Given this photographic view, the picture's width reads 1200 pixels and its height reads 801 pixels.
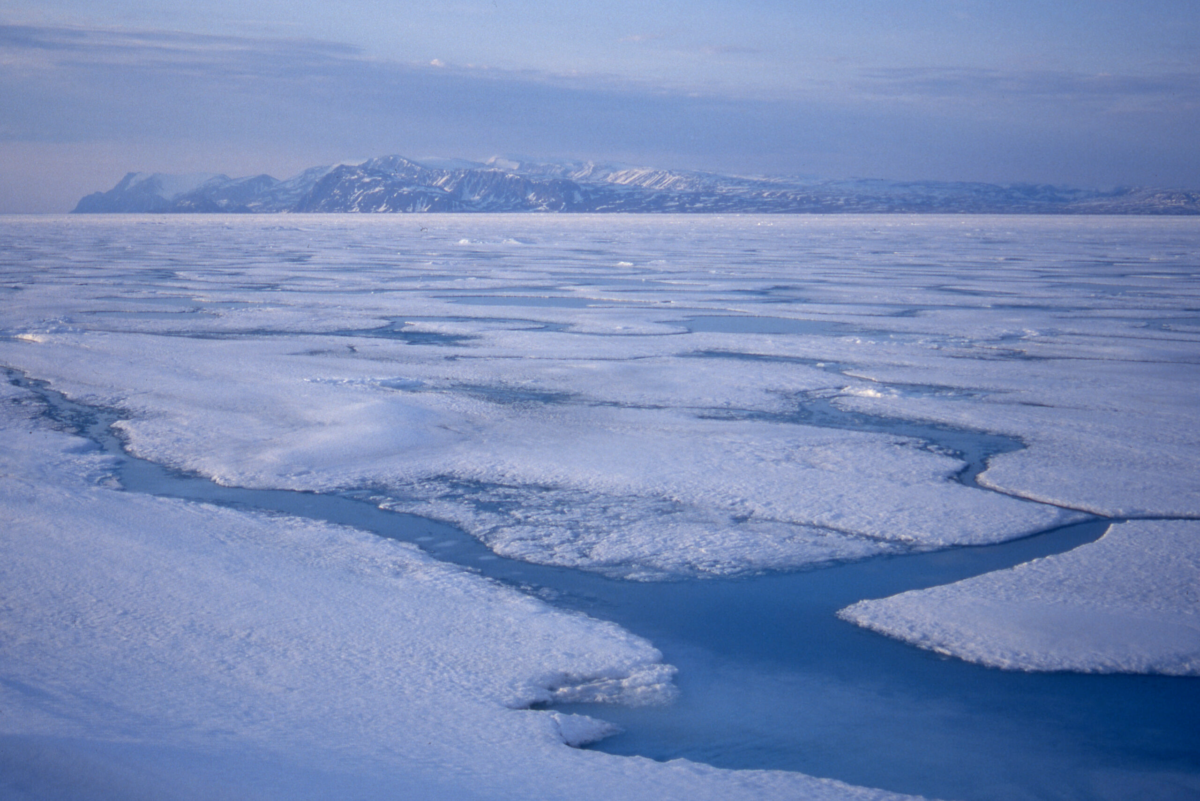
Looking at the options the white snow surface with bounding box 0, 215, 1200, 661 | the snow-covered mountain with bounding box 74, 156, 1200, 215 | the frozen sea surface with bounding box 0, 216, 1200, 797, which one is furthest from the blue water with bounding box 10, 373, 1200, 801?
the snow-covered mountain with bounding box 74, 156, 1200, 215

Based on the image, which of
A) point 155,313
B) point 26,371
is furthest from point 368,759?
point 155,313

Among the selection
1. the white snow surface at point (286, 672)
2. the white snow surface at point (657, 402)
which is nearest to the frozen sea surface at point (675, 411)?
the white snow surface at point (657, 402)

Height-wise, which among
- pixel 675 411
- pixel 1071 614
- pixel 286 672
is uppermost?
pixel 675 411

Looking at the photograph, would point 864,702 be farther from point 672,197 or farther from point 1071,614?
point 672,197

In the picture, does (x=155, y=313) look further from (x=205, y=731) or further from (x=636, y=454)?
(x=205, y=731)

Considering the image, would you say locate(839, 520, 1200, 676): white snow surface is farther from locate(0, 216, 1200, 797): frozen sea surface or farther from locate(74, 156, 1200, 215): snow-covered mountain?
locate(74, 156, 1200, 215): snow-covered mountain

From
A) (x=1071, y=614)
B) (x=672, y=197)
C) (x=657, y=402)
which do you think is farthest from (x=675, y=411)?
(x=672, y=197)

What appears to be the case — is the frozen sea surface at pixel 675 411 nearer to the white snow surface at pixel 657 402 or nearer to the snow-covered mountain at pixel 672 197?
the white snow surface at pixel 657 402
